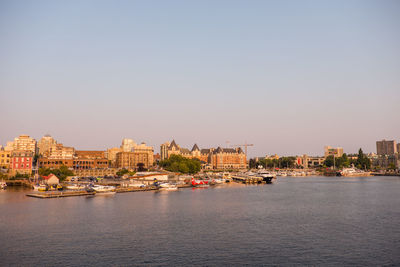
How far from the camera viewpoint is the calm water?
3519cm

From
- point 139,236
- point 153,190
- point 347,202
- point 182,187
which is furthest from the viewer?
point 182,187

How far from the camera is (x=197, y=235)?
1741 inches

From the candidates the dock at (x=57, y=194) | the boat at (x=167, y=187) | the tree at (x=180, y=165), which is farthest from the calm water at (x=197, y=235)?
the tree at (x=180, y=165)

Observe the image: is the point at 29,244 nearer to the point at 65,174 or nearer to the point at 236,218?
the point at 236,218

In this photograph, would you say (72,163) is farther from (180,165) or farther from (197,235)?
(197,235)

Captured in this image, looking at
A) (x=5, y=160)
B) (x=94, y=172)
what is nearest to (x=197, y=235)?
(x=94, y=172)

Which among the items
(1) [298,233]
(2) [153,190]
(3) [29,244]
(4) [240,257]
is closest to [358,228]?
(1) [298,233]

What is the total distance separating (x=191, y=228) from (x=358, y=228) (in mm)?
23250

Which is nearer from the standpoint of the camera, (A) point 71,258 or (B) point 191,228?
(A) point 71,258

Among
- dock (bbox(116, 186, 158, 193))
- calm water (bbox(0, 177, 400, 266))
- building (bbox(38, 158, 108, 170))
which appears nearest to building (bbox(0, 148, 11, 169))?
building (bbox(38, 158, 108, 170))

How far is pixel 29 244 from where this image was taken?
39594 millimetres

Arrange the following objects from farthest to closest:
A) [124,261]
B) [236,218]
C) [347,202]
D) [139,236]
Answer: [347,202], [236,218], [139,236], [124,261]

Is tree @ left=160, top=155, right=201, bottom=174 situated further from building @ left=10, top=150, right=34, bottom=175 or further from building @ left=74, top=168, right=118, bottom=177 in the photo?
building @ left=10, top=150, right=34, bottom=175

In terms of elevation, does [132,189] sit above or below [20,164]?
below
